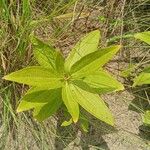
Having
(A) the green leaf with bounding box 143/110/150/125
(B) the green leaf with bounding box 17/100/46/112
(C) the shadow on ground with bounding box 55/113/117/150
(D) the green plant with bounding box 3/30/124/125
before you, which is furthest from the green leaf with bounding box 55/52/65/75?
(A) the green leaf with bounding box 143/110/150/125

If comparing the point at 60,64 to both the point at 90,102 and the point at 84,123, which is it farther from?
the point at 84,123

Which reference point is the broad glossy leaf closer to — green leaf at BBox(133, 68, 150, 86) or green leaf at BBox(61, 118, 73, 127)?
green leaf at BBox(61, 118, 73, 127)

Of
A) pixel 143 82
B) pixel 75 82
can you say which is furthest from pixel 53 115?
pixel 143 82

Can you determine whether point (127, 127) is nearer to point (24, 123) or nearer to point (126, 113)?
point (126, 113)

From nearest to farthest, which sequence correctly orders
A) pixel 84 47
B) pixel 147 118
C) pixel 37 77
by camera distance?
pixel 37 77 → pixel 84 47 → pixel 147 118

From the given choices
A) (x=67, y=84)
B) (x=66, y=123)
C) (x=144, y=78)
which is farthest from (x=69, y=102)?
(x=144, y=78)

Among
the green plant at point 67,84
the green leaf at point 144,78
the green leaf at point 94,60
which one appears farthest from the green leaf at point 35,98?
the green leaf at point 144,78
